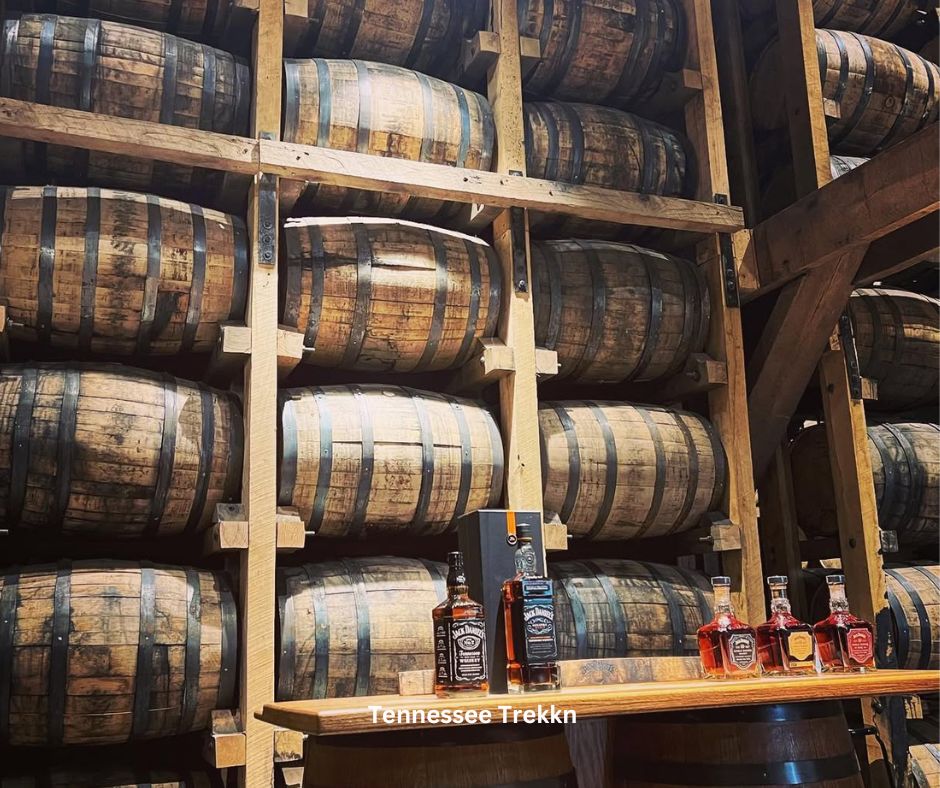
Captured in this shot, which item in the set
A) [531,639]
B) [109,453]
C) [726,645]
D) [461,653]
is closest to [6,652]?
[109,453]

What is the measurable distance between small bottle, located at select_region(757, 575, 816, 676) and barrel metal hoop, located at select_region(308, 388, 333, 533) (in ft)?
5.51

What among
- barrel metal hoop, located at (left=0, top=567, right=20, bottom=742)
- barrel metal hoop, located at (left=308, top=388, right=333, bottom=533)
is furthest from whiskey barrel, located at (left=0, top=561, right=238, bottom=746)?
barrel metal hoop, located at (left=308, top=388, right=333, bottom=533)

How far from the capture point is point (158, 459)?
3428mm

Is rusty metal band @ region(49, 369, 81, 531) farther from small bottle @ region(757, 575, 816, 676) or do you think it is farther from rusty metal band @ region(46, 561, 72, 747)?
small bottle @ region(757, 575, 816, 676)

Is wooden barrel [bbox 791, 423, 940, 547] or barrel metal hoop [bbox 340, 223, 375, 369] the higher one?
barrel metal hoop [bbox 340, 223, 375, 369]

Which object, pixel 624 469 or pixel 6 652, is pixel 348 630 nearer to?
pixel 6 652

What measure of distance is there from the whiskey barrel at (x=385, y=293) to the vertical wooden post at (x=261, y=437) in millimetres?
153

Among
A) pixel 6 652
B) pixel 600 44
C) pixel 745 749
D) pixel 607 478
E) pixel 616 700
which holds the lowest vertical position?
pixel 745 749

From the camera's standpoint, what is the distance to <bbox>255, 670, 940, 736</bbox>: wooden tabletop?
1.85 meters

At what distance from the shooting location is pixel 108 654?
314 centimetres

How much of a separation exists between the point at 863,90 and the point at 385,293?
10.4ft

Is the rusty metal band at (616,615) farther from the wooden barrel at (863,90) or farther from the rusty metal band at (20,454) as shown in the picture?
the wooden barrel at (863,90)

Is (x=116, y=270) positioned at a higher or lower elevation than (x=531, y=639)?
higher

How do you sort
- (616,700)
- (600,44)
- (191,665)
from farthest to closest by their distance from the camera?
(600,44)
(191,665)
(616,700)
